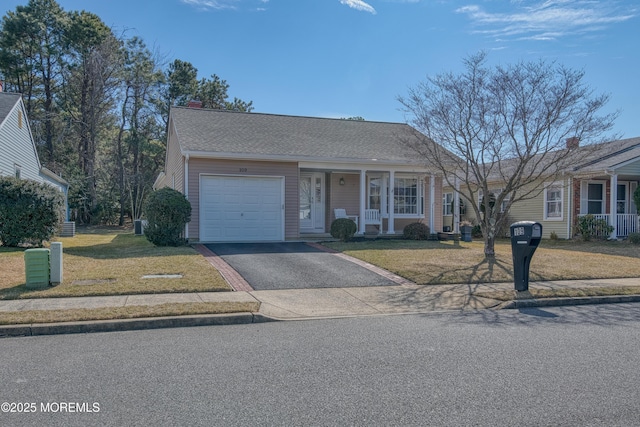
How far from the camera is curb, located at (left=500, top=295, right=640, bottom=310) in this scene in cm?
815

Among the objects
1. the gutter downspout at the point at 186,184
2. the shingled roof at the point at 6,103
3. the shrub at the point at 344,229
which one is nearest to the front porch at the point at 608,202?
the shrub at the point at 344,229

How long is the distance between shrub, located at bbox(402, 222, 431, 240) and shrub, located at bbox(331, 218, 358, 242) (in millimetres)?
2412

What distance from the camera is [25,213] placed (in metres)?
13.2

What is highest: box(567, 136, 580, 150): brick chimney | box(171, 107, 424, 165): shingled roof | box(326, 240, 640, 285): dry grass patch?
box(171, 107, 424, 165): shingled roof

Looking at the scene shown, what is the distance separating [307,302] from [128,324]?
2.93 metres

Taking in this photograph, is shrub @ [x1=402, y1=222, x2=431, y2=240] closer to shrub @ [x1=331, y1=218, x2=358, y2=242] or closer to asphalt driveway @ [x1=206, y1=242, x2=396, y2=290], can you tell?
shrub @ [x1=331, y1=218, x2=358, y2=242]

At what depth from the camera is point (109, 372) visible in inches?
182

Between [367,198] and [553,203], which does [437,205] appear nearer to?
[367,198]

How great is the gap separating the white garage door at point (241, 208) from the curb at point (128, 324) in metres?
9.26

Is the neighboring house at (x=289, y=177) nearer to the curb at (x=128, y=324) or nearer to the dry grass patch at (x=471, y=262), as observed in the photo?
the dry grass patch at (x=471, y=262)

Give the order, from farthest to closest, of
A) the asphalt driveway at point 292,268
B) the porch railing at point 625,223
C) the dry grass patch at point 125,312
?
the porch railing at point 625,223 < the asphalt driveway at point 292,268 < the dry grass patch at point 125,312

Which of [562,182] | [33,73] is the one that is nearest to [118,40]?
[33,73]

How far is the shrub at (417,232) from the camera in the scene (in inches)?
683

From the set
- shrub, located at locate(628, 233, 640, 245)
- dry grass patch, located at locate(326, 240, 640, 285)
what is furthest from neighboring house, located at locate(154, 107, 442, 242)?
shrub, located at locate(628, 233, 640, 245)
